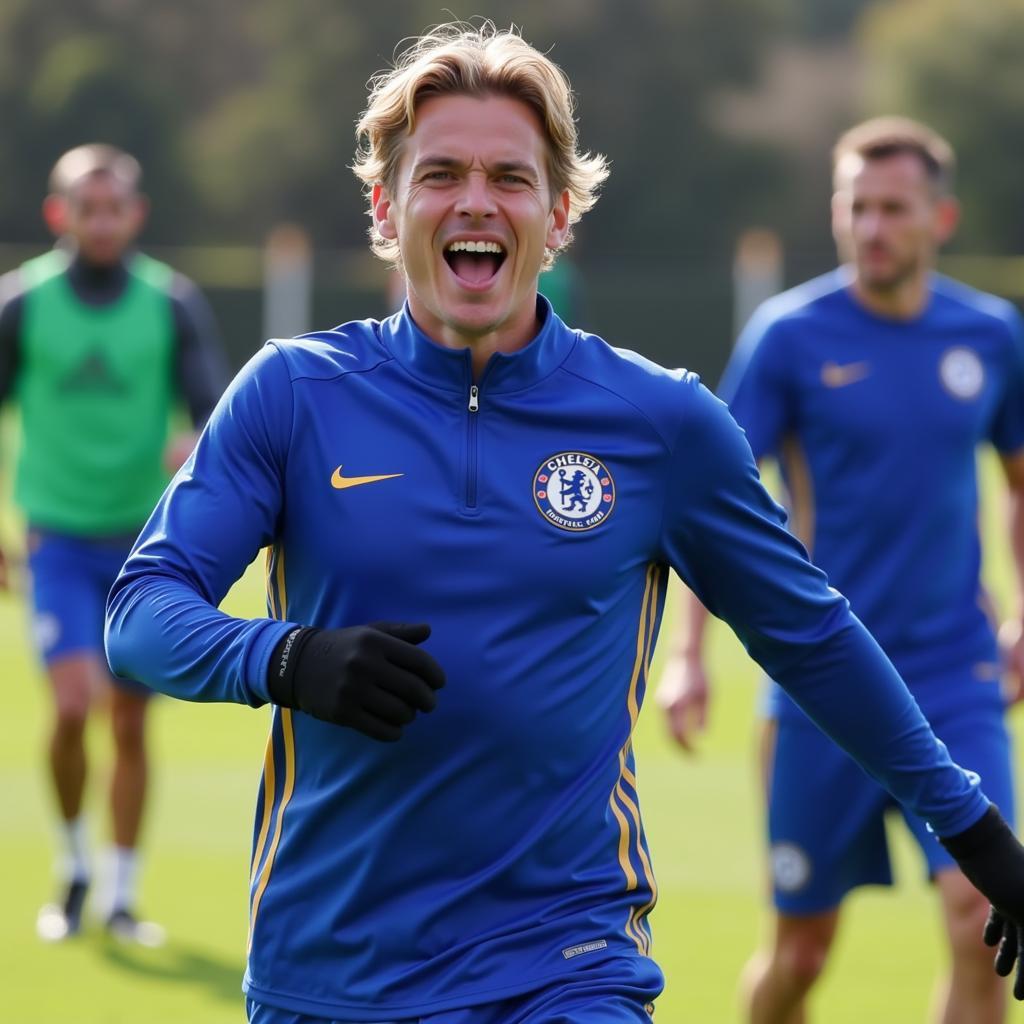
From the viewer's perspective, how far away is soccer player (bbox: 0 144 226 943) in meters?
8.23

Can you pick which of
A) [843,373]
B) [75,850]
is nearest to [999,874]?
[843,373]

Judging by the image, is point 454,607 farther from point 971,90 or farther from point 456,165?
point 971,90

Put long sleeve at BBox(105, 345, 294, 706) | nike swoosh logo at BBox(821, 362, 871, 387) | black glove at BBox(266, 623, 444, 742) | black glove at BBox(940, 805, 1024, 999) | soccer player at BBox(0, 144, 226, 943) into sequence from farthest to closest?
soccer player at BBox(0, 144, 226, 943)
nike swoosh logo at BBox(821, 362, 871, 387)
black glove at BBox(940, 805, 1024, 999)
long sleeve at BBox(105, 345, 294, 706)
black glove at BBox(266, 623, 444, 742)

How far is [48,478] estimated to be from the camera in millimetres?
8570

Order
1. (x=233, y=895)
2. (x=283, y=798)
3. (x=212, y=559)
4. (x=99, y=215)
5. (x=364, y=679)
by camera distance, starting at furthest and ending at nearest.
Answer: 1. (x=99, y=215)
2. (x=233, y=895)
3. (x=283, y=798)
4. (x=212, y=559)
5. (x=364, y=679)

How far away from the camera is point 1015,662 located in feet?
21.1

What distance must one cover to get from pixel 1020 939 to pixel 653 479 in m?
1.03

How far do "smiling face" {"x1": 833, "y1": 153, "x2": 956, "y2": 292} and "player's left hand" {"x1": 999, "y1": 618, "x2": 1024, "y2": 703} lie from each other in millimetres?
1099

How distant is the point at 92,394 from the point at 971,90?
5822cm

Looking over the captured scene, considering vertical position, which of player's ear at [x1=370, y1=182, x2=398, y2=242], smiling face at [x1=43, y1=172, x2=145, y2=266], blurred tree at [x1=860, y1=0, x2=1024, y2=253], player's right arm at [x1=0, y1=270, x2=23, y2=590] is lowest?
player's ear at [x1=370, y1=182, x2=398, y2=242]

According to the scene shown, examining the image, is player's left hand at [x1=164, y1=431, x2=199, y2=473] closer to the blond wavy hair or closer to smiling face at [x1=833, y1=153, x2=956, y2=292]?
smiling face at [x1=833, y1=153, x2=956, y2=292]

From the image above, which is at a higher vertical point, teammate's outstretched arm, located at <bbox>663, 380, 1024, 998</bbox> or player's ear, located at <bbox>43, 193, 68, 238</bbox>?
player's ear, located at <bbox>43, 193, 68, 238</bbox>

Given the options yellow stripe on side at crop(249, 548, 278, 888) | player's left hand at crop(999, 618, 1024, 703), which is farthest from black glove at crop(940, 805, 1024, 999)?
player's left hand at crop(999, 618, 1024, 703)

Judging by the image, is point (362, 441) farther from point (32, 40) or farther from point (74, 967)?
point (32, 40)
